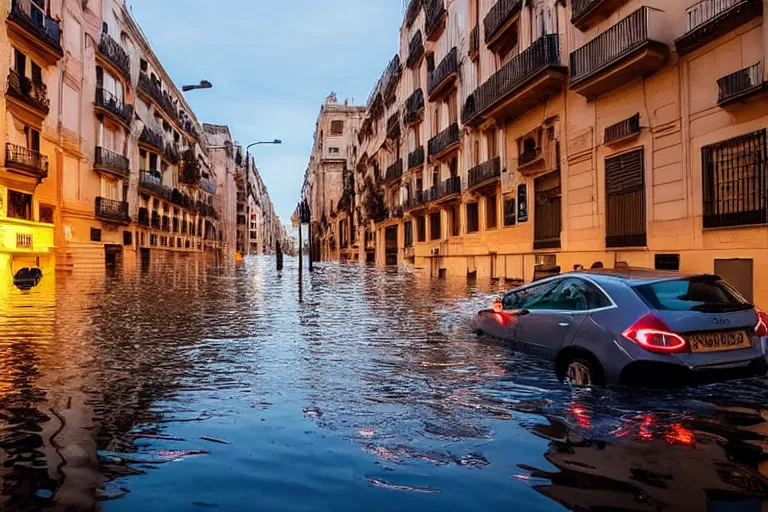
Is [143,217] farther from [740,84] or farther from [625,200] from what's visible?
[740,84]

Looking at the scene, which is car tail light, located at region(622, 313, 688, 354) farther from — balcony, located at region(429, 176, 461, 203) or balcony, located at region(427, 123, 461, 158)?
balcony, located at region(427, 123, 461, 158)

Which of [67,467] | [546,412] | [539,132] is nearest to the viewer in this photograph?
[67,467]

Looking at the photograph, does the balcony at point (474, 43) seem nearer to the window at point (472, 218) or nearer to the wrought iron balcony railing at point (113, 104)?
the window at point (472, 218)

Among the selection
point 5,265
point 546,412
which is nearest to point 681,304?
point 546,412

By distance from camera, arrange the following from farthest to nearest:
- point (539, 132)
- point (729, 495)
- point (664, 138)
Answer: point (539, 132) → point (664, 138) → point (729, 495)

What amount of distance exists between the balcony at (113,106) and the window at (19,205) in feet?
32.0

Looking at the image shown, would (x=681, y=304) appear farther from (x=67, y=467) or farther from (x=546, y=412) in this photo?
(x=67, y=467)

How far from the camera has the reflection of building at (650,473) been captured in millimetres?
2938

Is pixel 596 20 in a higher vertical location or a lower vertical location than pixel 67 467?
higher

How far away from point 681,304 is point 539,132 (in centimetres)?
1542

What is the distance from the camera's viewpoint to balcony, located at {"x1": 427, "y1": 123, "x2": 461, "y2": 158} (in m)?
27.7

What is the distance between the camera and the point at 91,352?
702 centimetres

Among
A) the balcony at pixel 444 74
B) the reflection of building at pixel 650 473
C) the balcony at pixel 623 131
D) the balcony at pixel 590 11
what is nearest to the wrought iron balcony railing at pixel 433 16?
the balcony at pixel 444 74

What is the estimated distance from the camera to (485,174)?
23.8m
